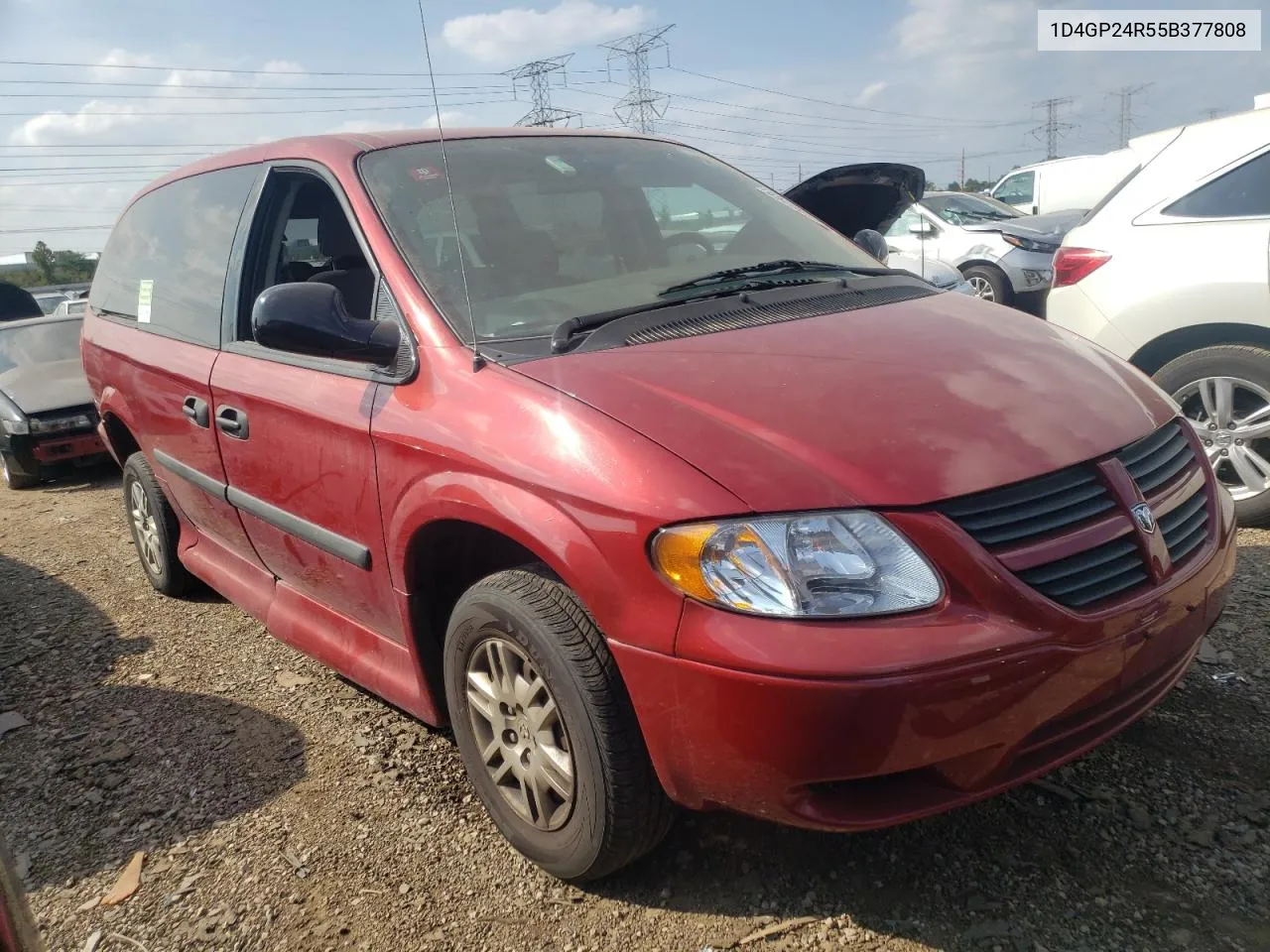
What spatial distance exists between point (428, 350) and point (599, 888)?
1332 mm

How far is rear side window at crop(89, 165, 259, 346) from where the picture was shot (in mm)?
3381

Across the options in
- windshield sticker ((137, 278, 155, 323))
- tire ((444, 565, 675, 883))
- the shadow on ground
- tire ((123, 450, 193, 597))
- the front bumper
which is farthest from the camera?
tire ((123, 450, 193, 597))

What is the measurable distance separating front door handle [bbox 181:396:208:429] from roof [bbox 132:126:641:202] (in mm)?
844

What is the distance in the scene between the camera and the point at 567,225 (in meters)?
2.81

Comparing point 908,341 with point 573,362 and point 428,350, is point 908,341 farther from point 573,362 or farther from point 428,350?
point 428,350

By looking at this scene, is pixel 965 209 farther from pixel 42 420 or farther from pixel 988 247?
pixel 42 420

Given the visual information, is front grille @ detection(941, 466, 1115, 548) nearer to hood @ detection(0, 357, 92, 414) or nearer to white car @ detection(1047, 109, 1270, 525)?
white car @ detection(1047, 109, 1270, 525)

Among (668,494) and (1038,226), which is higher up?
(668,494)

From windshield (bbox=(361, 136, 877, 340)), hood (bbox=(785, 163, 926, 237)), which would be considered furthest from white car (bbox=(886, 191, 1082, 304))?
windshield (bbox=(361, 136, 877, 340))

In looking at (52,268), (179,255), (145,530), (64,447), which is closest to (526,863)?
(179,255)

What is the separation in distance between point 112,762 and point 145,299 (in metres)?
1.88

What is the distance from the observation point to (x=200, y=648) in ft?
12.7

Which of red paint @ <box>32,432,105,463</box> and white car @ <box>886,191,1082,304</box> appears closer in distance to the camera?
red paint @ <box>32,432,105,463</box>

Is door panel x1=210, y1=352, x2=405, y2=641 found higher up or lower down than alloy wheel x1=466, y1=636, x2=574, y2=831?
higher up
